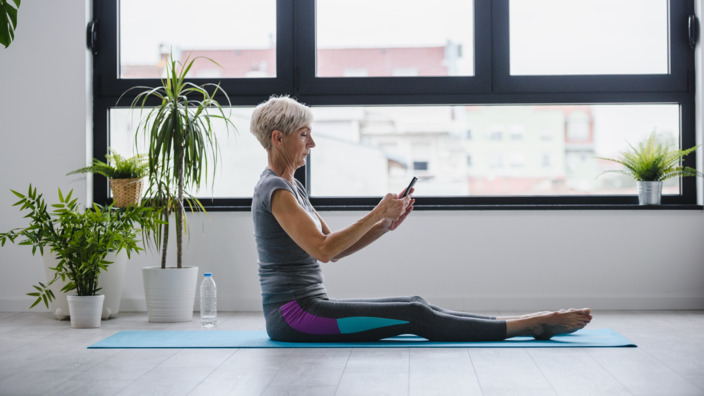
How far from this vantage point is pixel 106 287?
11.8 feet

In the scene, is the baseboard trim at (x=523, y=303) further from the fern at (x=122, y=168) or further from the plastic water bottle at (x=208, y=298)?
the fern at (x=122, y=168)

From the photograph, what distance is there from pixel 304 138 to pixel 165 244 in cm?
122

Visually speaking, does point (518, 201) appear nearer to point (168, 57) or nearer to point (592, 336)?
point (592, 336)

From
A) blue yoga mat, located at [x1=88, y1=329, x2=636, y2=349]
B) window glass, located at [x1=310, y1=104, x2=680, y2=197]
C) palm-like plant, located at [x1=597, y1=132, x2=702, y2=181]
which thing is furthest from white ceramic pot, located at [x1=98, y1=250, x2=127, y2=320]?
palm-like plant, located at [x1=597, y1=132, x2=702, y2=181]

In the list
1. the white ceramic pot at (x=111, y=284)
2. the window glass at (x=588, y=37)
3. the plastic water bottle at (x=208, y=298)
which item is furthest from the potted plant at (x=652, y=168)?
the white ceramic pot at (x=111, y=284)

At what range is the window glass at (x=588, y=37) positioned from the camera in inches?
161

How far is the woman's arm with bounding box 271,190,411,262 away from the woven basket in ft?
5.04

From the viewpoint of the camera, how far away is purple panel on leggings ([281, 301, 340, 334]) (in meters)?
2.62

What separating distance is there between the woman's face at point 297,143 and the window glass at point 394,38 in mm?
1479

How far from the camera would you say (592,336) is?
9.25 feet

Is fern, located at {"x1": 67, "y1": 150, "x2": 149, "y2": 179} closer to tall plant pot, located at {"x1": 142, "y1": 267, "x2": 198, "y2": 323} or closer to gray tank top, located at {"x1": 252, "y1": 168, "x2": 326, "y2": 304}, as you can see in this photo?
tall plant pot, located at {"x1": 142, "y1": 267, "x2": 198, "y2": 323}

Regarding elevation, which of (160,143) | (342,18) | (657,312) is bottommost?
(657,312)

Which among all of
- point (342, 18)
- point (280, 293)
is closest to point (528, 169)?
point (342, 18)

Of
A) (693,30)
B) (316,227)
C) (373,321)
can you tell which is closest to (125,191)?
(316,227)
